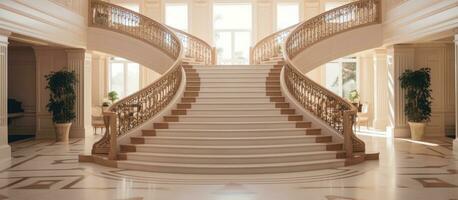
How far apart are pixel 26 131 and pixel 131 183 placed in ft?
29.3

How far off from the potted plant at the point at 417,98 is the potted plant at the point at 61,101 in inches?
352

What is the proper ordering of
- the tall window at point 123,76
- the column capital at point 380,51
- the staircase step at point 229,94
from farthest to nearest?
1. the tall window at point 123,76
2. the column capital at point 380,51
3. the staircase step at point 229,94

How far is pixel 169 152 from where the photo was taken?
8188mm

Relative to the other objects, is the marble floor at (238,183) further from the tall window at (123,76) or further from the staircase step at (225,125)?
the tall window at (123,76)

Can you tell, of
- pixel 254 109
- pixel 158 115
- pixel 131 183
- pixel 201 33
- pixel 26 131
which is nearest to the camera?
pixel 131 183

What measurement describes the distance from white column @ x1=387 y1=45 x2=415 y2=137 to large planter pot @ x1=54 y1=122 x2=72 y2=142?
8906mm

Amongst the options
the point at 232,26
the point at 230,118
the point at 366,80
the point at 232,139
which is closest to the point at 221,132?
the point at 232,139

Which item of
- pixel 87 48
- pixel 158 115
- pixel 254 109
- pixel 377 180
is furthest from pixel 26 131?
pixel 377 180

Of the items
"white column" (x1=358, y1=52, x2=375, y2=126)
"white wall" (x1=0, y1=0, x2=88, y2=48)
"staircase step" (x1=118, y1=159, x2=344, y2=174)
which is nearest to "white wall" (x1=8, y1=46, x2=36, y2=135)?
"white wall" (x1=0, y1=0, x2=88, y2=48)

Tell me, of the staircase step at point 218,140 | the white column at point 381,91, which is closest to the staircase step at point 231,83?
the staircase step at point 218,140

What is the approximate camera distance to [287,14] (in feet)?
61.4

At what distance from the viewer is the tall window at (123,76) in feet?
61.7

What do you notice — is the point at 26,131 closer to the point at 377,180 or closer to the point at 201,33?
the point at 201,33

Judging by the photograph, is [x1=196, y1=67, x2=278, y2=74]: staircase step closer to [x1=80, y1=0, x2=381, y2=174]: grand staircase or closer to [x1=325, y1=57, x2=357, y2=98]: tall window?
[x1=80, y1=0, x2=381, y2=174]: grand staircase
